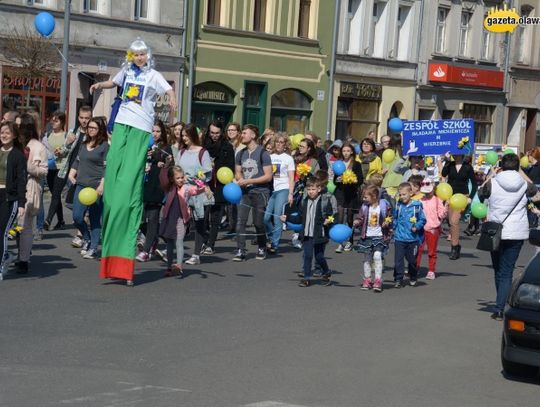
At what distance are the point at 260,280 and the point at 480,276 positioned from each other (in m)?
3.76

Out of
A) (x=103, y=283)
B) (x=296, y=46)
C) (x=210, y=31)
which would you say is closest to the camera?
(x=103, y=283)

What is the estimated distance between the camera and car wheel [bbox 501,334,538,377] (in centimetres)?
976

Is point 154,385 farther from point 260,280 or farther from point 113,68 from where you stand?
point 113,68

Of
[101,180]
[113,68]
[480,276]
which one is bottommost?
[480,276]

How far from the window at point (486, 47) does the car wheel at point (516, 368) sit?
40.7 meters

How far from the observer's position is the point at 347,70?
136ft

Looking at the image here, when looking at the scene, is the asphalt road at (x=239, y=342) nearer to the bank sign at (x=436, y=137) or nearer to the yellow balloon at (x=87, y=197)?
the yellow balloon at (x=87, y=197)

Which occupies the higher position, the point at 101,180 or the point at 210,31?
the point at 210,31

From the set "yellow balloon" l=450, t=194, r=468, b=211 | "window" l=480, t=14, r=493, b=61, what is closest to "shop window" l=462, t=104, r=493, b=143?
"window" l=480, t=14, r=493, b=61

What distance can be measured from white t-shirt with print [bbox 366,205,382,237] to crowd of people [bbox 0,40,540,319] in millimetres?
12

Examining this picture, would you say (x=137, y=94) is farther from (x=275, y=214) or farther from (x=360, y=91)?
(x=360, y=91)

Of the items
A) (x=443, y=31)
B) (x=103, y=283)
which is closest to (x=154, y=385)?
(x=103, y=283)

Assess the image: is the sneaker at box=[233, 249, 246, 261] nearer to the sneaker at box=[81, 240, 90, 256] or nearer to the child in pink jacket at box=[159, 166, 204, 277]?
the sneaker at box=[81, 240, 90, 256]

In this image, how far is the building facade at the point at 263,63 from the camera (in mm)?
35969
